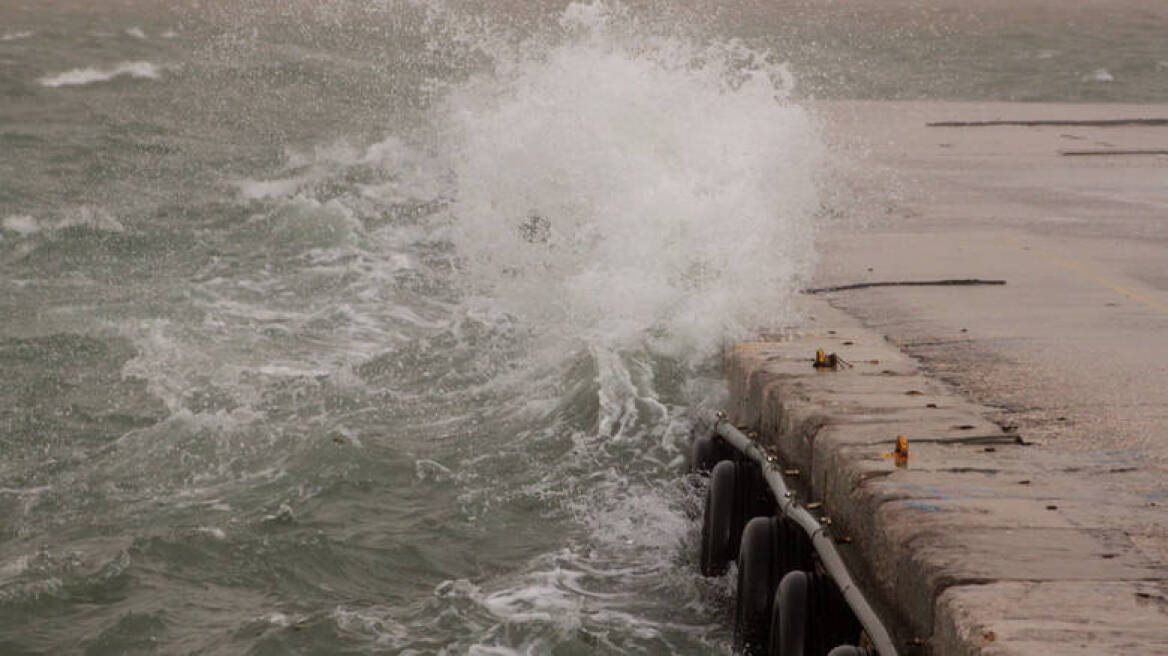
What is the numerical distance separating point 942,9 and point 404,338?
354 feet

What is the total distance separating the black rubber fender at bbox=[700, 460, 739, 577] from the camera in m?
8.41

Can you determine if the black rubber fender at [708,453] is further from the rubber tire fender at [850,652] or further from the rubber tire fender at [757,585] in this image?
the rubber tire fender at [850,652]

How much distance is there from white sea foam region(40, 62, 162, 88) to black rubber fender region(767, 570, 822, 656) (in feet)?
124

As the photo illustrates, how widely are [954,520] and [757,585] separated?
1504 millimetres

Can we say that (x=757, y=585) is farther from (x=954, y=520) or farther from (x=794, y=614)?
(x=954, y=520)

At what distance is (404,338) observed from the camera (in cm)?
1389

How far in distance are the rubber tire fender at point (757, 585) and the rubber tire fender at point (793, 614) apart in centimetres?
59

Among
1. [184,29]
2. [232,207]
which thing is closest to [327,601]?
[232,207]

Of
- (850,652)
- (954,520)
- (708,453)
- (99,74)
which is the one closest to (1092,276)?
(708,453)

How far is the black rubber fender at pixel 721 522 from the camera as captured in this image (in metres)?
8.41

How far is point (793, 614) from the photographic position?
668 cm

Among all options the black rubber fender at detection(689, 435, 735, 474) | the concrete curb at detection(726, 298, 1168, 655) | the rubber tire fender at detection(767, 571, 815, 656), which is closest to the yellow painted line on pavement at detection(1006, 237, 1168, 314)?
the concrete curb at detection(726, 298, 1168, 655)

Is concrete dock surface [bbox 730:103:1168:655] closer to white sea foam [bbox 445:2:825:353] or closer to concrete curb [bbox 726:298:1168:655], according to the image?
concrete curb [bbox 726:298:1168:655]

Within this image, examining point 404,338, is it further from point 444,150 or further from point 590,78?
Answer: point 444,150
